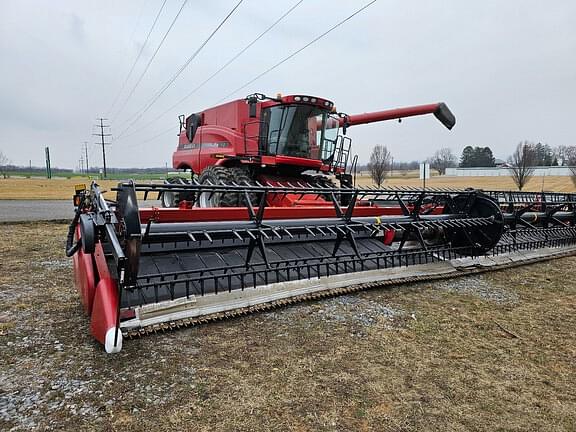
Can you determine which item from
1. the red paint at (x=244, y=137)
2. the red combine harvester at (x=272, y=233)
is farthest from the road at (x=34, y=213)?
the red combine harvester at (x=272, y=233)

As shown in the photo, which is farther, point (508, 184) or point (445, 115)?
point (508, 184)

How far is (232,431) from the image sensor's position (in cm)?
189

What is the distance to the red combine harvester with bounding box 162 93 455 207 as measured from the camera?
6.55 meters

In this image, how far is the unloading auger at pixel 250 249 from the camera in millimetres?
2750

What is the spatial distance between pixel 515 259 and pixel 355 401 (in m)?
4.26

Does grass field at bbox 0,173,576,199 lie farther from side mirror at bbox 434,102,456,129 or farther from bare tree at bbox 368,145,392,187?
side mirror at bbox 434,102,456,129

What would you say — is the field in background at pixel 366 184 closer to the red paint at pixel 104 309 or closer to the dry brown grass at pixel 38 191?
the dry brown grass at pixel 38 191

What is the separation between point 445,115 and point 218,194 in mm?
4875

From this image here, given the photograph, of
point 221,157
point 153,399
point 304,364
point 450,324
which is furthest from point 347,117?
point 153,399

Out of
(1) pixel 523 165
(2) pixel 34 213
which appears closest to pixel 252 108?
(2) pixel 34 213

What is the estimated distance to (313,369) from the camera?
2.50 metres

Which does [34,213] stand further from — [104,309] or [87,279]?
[104,309]

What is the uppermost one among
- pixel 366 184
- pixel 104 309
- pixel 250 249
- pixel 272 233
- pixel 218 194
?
pixel 218 194

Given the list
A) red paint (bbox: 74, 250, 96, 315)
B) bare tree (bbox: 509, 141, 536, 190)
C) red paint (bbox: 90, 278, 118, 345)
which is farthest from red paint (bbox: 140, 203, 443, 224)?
bare tree (bbox: 509, 141, 536, 190)
